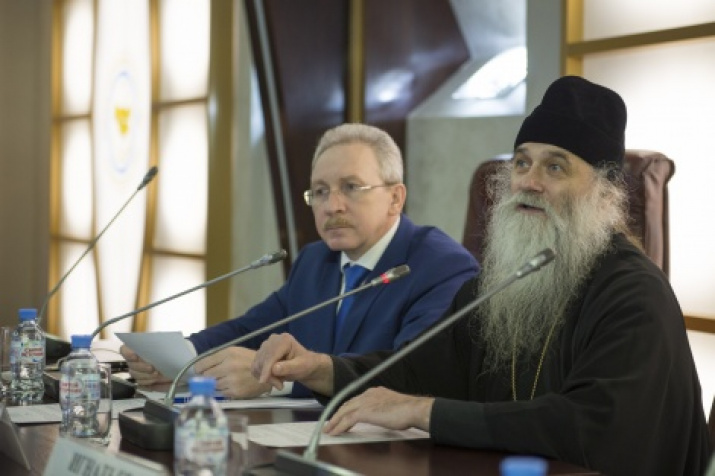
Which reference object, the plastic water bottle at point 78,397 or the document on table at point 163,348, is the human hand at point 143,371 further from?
the plastic water bottle at point 78,397

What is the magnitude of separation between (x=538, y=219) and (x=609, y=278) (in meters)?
0.25

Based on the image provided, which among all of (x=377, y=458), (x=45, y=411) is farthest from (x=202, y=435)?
(x=45, y=411)

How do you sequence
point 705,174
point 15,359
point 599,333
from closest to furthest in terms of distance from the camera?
point 599,333, point 15,359, point 705,174

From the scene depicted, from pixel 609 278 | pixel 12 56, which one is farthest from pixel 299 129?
pixel 12 56

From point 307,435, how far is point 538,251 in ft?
2.17

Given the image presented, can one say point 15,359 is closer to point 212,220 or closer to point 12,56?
point 212,220

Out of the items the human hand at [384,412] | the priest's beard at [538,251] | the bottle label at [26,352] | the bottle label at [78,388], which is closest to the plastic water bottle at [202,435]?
the human hand at [384,412]

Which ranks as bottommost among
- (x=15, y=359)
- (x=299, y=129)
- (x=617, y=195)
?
(x=15, y=359)

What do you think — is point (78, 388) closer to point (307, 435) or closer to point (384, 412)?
point (307, 435)

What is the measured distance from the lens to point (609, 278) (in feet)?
7.74

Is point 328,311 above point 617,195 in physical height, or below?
below

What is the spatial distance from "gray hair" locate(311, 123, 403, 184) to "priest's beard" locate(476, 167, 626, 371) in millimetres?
858

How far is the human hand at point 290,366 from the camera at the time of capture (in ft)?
8.28

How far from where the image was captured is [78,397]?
7.50 ft
